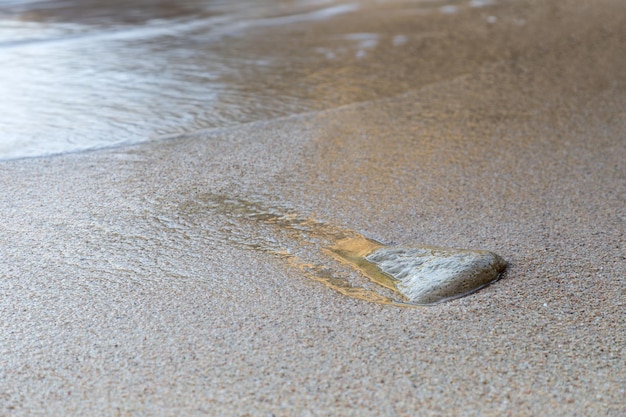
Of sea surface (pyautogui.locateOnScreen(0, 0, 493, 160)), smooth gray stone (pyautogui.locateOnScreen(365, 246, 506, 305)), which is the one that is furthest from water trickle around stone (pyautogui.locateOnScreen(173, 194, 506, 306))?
sea surface (pyautogui.locateOnScreen(0, 0, 493, 160))

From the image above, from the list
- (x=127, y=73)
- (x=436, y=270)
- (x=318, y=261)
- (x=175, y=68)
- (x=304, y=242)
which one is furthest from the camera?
(x=175, y=68)

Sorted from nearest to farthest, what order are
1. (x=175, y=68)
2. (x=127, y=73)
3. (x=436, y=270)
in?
(x=436, y=270), (x=127, y=73), (x=175, y=68)

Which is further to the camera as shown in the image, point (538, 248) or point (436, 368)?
point (538, 248)

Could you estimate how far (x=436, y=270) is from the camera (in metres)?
2.49

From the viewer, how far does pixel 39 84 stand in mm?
5105

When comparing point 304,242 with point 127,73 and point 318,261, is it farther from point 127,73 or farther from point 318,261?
point 127,73

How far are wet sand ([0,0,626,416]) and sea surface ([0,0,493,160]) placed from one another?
12.1 inches

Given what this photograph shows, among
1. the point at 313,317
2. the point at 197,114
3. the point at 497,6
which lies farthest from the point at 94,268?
the point at 497,6

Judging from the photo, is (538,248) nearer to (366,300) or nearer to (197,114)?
(366,300)

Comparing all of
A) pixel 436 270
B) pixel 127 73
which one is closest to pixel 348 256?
pixel 436 270

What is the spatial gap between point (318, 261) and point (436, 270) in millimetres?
420

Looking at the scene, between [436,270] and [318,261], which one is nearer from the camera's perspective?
[436,270]

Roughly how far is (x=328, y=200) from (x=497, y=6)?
6.06 metres

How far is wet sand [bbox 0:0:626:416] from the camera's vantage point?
1.93 metres
